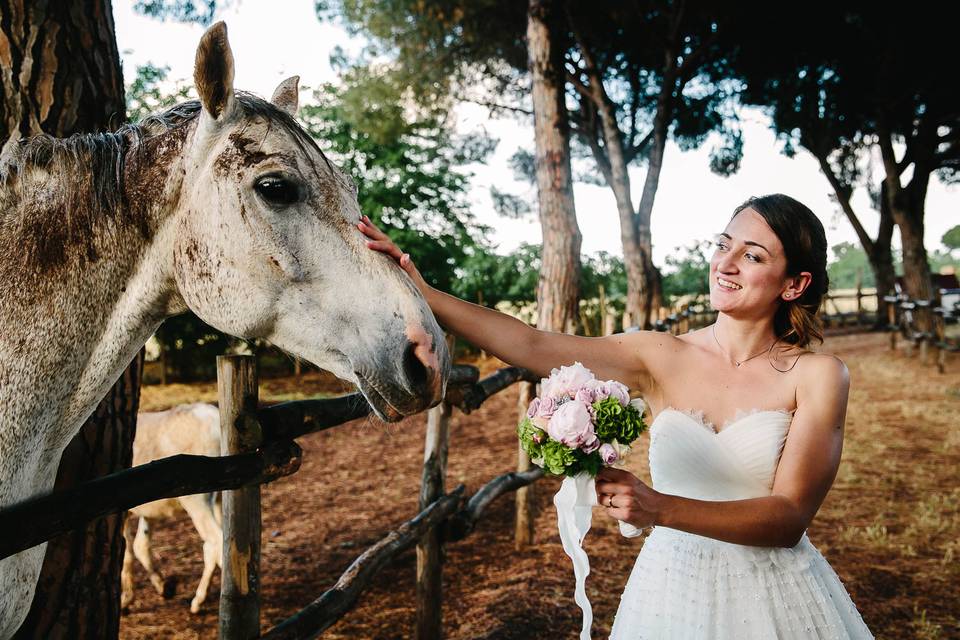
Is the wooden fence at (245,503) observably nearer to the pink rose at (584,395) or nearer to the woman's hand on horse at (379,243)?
the woman's hand on horse at (379,243)

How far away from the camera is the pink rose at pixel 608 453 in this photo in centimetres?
134

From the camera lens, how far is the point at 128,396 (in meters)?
2.19

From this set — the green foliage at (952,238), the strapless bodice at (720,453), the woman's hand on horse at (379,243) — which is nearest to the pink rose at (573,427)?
the woman's hand on horse at (379,243)

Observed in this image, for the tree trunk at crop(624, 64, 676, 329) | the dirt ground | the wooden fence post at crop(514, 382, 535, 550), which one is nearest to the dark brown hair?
the dirt ground

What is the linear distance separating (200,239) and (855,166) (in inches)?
817

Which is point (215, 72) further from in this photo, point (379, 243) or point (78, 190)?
point (379, 243)

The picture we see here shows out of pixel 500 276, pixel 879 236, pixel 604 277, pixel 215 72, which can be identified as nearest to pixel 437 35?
pixel 500 276

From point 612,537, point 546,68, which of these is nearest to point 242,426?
point 612,537

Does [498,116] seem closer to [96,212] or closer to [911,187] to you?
[911,187]

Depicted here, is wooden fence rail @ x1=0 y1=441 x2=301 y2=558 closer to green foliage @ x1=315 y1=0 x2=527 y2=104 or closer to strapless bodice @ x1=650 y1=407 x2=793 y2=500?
strapless bodice @ x1=650 y1=407 x2=793 y2=500

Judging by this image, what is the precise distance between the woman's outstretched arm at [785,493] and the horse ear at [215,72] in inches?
49.7

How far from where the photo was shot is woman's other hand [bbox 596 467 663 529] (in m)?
1.38

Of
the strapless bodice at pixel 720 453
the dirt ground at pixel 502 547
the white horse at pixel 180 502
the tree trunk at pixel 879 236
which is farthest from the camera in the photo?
the tree trunk at pixel 879 236

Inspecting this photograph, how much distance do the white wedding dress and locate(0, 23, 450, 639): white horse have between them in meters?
0.88
